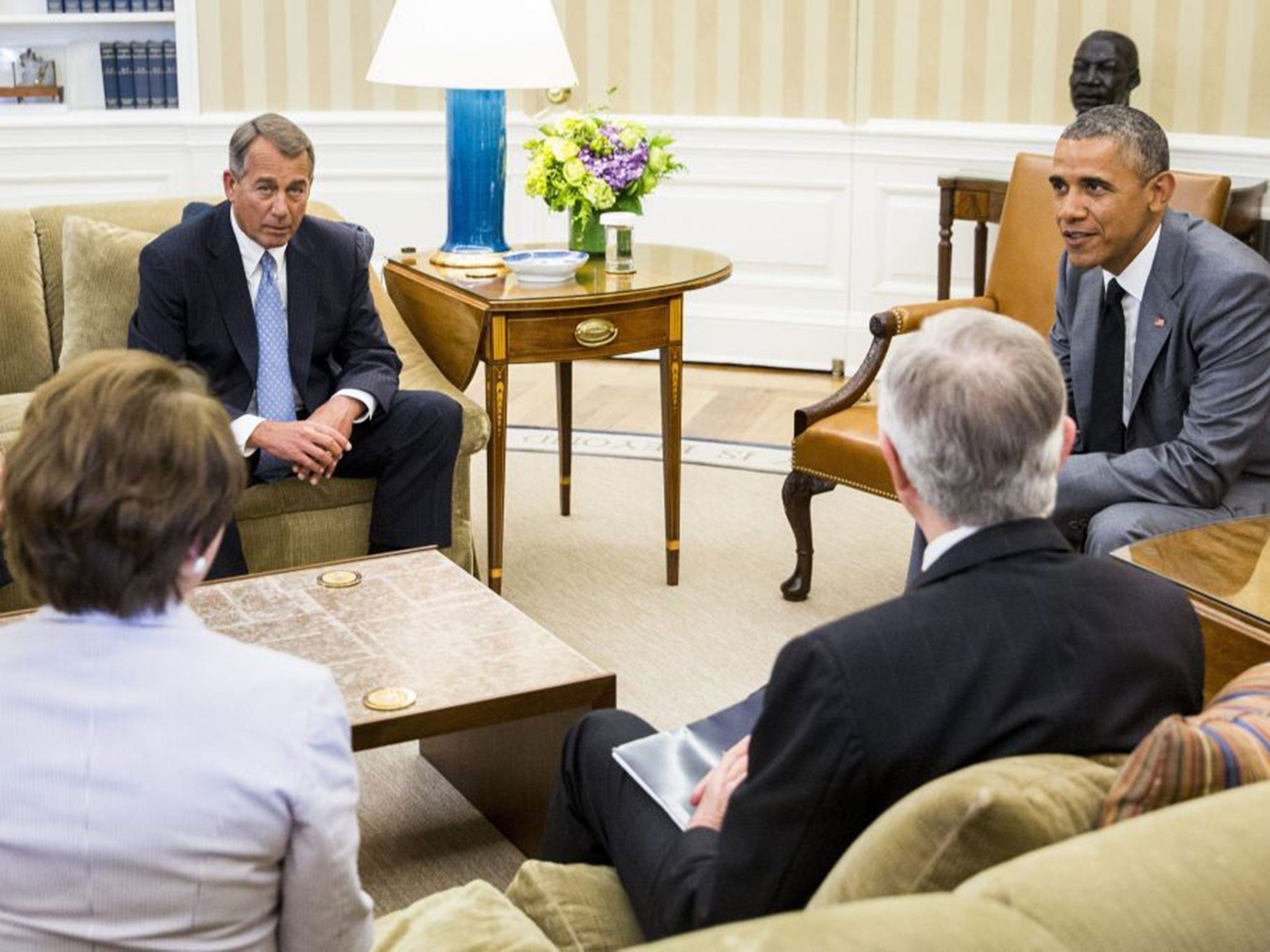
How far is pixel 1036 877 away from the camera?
1.17 meters

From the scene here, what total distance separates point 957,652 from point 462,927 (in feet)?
2.11

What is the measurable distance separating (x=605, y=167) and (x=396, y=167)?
2.49 meters

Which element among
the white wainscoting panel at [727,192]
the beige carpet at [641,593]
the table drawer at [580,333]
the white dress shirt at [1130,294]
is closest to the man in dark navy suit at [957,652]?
the beige carpet at [641,593]

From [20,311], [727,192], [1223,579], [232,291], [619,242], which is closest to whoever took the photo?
[1223,579]

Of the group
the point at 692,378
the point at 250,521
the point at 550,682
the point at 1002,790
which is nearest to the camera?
the point at 1002,790

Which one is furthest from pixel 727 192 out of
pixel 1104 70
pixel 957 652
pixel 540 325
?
pixel 957 652

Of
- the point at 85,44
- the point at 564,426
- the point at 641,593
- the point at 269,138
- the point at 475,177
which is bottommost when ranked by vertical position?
the point at 641,593

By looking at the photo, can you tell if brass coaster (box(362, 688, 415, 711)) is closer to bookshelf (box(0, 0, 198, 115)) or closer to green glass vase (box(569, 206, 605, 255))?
green glass vase (box(569, 206, 605, 255))

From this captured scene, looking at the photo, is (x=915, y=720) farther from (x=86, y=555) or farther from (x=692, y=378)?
(x=692, y=378)

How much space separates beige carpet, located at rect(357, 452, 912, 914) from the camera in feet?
9.76

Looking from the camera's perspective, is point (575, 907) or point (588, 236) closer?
point (575, 907)

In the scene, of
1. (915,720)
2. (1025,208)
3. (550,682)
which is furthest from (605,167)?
(915,720)

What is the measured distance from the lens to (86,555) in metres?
1.42

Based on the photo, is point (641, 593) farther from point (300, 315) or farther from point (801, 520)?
point (300, 315)
